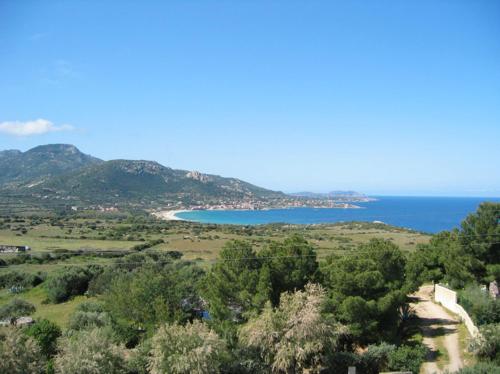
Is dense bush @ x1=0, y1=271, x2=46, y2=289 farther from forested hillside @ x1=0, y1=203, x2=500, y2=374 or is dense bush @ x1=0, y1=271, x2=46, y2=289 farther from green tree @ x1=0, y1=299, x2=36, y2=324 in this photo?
forested hillside @ x1=0, y1=203, x2=500, y2=374

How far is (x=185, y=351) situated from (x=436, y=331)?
45.3 ft

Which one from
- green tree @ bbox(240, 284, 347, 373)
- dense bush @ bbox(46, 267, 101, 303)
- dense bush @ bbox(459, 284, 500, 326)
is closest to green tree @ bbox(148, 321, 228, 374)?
green tree @ bbox(240, 284, 347, 373)

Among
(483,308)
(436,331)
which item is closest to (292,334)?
(436,331)

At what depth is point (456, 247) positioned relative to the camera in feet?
86.9

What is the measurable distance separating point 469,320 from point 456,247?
661 cm

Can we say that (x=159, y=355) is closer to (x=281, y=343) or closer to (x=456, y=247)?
(x=281, y=343)

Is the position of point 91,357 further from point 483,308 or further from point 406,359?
point 483,308

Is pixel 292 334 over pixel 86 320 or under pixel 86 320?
over

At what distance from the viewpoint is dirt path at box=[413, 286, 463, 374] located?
17.5m

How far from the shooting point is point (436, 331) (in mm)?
21562

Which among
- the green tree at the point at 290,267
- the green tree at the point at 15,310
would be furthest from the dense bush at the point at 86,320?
the green tree at the point at 290,267

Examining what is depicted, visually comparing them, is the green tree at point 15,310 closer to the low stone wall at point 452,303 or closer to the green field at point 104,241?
the green field at point 104,241

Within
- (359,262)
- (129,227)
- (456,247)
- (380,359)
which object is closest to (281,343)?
(380,359)

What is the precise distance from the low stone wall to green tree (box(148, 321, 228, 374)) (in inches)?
481
